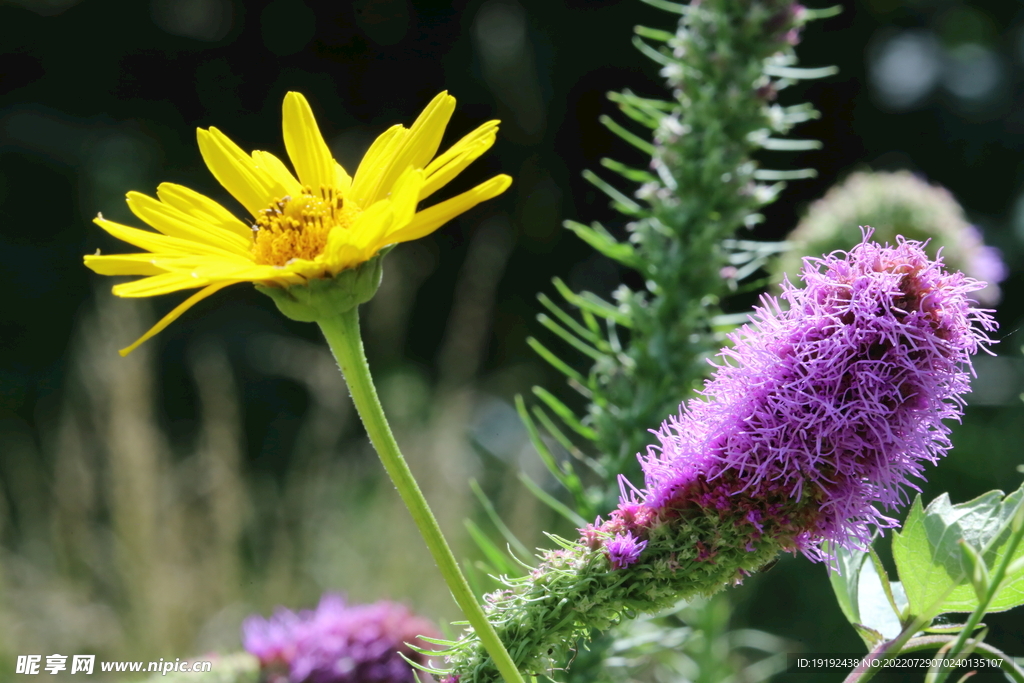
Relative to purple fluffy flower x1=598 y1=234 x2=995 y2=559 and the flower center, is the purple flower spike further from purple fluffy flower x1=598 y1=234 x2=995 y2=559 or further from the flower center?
the flower center

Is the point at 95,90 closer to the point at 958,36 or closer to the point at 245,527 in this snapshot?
the point at 245,527

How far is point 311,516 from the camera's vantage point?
2070 millimetres

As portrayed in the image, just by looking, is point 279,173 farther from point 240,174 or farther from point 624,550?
point 624,550

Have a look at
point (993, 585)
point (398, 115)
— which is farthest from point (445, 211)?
point (398, 115)

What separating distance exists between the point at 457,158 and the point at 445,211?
0.14 ft

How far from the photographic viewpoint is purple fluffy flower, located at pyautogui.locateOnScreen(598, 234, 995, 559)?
1.17 ft

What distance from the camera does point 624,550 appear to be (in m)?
0.38

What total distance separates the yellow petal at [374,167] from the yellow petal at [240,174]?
5cm

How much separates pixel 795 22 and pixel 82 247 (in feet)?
9.51

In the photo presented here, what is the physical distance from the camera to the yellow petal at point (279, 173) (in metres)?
0.48

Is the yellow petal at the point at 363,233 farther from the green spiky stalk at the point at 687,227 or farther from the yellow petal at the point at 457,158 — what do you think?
the green spiky stalk at the point at 687,227

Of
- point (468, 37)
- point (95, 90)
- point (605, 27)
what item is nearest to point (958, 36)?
point (605, 27)

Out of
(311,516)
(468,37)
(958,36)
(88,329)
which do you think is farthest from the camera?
(468,37)

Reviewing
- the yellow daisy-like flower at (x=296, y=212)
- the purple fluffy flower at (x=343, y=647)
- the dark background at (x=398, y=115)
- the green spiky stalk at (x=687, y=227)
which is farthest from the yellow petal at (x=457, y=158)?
the dark background at (x=398, y=115)
